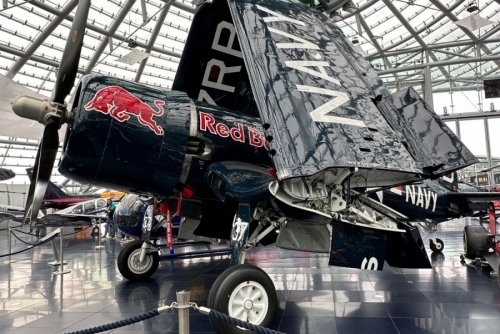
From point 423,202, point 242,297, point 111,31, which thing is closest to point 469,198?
point 423,202

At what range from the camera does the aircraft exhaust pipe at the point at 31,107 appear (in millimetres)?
4320

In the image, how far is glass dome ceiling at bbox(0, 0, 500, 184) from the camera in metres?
21.6

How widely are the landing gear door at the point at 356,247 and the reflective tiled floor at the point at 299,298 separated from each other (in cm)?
62

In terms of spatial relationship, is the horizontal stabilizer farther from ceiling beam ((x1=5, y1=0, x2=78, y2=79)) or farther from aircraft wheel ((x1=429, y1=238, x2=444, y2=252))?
ceiling beam ((x1=5, y1=0, x2=78, y2=79))

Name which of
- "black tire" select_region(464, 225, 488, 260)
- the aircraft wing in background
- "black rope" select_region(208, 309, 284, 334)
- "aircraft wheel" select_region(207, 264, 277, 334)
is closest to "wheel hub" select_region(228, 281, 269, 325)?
"aircraft wheel" select_region(207, 264, 277, 334)

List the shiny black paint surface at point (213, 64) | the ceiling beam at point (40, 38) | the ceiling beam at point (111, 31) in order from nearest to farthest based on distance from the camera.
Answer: the shiny black paint surface at point (213, 64)
the ceiling beam at point (40, 38)
the ceiling beam at point (111, 31)

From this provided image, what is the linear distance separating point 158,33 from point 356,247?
24.4m

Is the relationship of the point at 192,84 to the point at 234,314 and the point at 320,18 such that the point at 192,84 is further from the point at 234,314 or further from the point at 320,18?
the point at 234,314

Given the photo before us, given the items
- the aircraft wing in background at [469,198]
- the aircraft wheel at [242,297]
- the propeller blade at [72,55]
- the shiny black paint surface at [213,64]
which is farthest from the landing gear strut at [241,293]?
the aircraft wing in background at [469,198]

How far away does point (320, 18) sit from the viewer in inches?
210

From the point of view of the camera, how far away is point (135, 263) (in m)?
6.94

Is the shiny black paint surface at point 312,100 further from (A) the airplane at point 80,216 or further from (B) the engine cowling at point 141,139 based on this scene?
(A) the airplane at point 80,216

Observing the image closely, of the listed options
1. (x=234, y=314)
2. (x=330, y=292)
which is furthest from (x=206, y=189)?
(x=330, y=292)

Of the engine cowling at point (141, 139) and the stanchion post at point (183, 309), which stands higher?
the engine cowling at point (141, 139)
